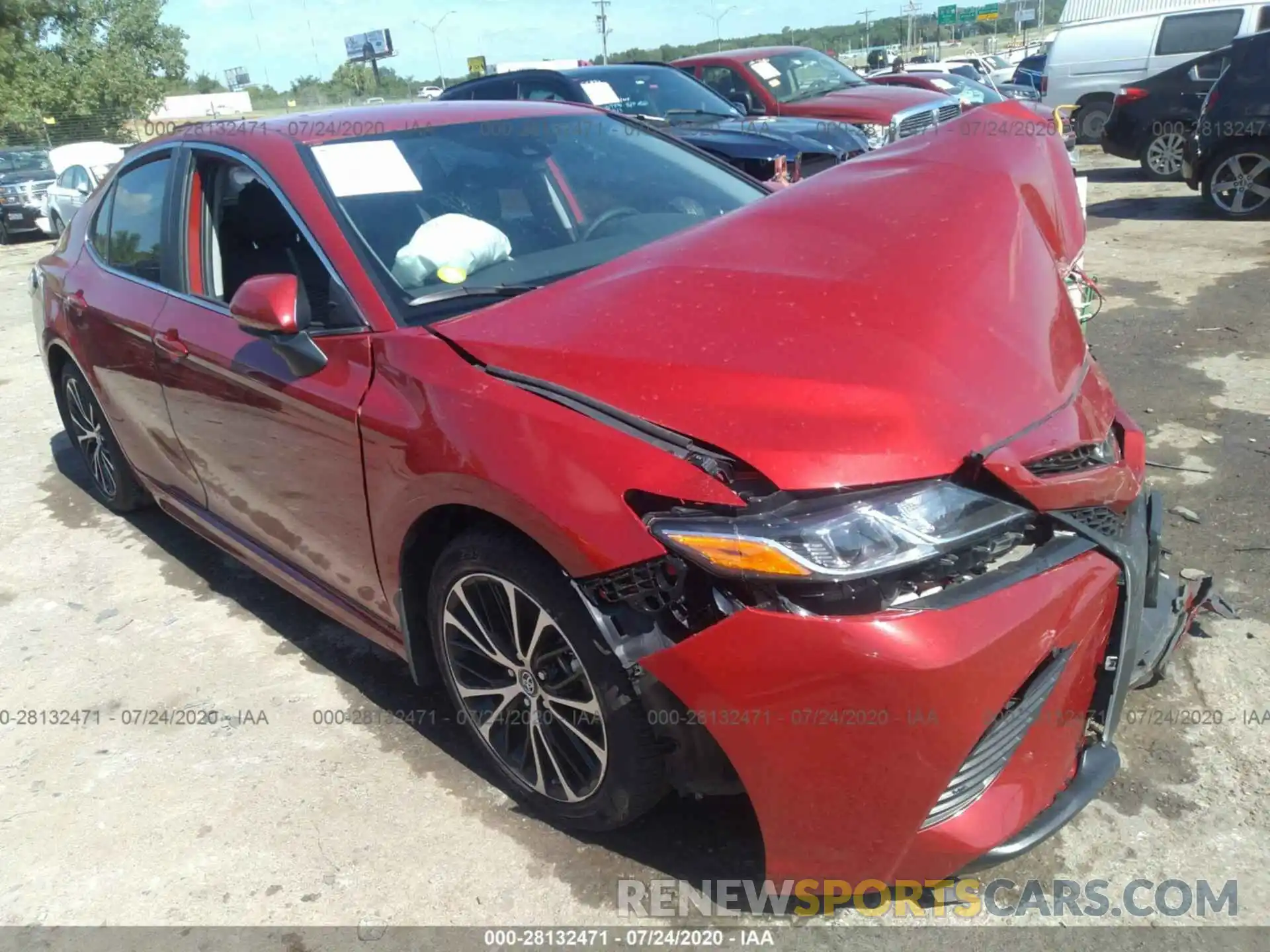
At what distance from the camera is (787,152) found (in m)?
7.50

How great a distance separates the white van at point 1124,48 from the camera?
1305 centimetres

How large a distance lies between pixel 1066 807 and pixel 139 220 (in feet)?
12.0

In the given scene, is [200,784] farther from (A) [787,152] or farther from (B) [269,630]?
(A) [787,152]

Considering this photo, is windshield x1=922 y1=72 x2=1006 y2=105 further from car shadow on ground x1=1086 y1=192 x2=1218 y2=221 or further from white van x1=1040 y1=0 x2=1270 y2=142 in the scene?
car shadow on ground x1=1086 y1=192 x2=1218 y2=221

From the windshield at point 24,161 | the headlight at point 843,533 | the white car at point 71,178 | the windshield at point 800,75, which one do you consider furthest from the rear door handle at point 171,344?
the windshield at point 24,161

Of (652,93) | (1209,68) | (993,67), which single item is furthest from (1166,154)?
(993,67)

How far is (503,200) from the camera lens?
2.95 metres

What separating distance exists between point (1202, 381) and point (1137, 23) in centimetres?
1150

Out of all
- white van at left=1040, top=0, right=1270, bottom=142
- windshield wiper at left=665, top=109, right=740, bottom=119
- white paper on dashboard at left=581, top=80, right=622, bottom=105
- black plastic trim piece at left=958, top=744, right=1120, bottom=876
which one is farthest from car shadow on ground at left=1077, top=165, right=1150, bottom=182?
black plastic trim piece at left=958, top=744, right=1120, bottom=876

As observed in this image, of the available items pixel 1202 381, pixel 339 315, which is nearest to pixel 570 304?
pixel 339 315

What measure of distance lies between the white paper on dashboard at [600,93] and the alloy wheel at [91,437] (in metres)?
5.78

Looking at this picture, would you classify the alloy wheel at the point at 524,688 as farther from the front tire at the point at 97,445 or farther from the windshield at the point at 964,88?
the windshield at the point at 964,88

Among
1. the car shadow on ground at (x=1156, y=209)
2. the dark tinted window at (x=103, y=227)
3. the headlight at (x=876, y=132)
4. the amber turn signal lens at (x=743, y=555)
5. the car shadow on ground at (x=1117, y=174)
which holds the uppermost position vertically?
the dark tinted window at (x=103, y=227)

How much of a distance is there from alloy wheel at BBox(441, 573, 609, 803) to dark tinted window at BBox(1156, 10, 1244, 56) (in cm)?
1474
